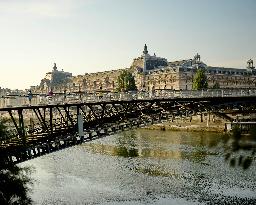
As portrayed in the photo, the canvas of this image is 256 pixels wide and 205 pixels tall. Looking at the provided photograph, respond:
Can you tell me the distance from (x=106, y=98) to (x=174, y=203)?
39.7 feet

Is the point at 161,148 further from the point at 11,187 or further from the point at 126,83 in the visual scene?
the point at 126,83

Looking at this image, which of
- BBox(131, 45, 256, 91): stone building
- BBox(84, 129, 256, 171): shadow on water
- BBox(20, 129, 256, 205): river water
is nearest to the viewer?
BBox(20, 129, 256, 205): river water

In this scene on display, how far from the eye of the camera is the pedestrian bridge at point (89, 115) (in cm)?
3098

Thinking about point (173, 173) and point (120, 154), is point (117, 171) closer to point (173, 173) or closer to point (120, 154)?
point (173, 173)

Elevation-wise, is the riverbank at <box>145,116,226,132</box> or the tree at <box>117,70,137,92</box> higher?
the tree at <box>117,70,137,92</box>

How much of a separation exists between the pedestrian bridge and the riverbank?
116 feet

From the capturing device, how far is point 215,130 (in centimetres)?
8600

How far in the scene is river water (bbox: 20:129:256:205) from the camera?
34469 millimetres

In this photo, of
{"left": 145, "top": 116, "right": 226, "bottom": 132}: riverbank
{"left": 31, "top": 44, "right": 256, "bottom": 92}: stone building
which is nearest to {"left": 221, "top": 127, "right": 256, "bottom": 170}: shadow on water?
{"left": 145, "top": 116, "right": 226, "bottom": 132}: riverbank

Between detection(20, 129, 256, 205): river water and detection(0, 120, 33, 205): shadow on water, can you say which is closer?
detection(0, 120, 33, 205): shadow on water

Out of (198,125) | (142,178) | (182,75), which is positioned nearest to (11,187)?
(142,178)

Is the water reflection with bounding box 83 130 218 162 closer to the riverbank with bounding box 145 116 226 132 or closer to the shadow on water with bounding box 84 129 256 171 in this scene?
the shadow on water with bounding box 84 129 256 171

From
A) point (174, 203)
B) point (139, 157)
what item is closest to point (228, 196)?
point (174, 203)

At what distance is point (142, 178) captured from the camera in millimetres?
42344
